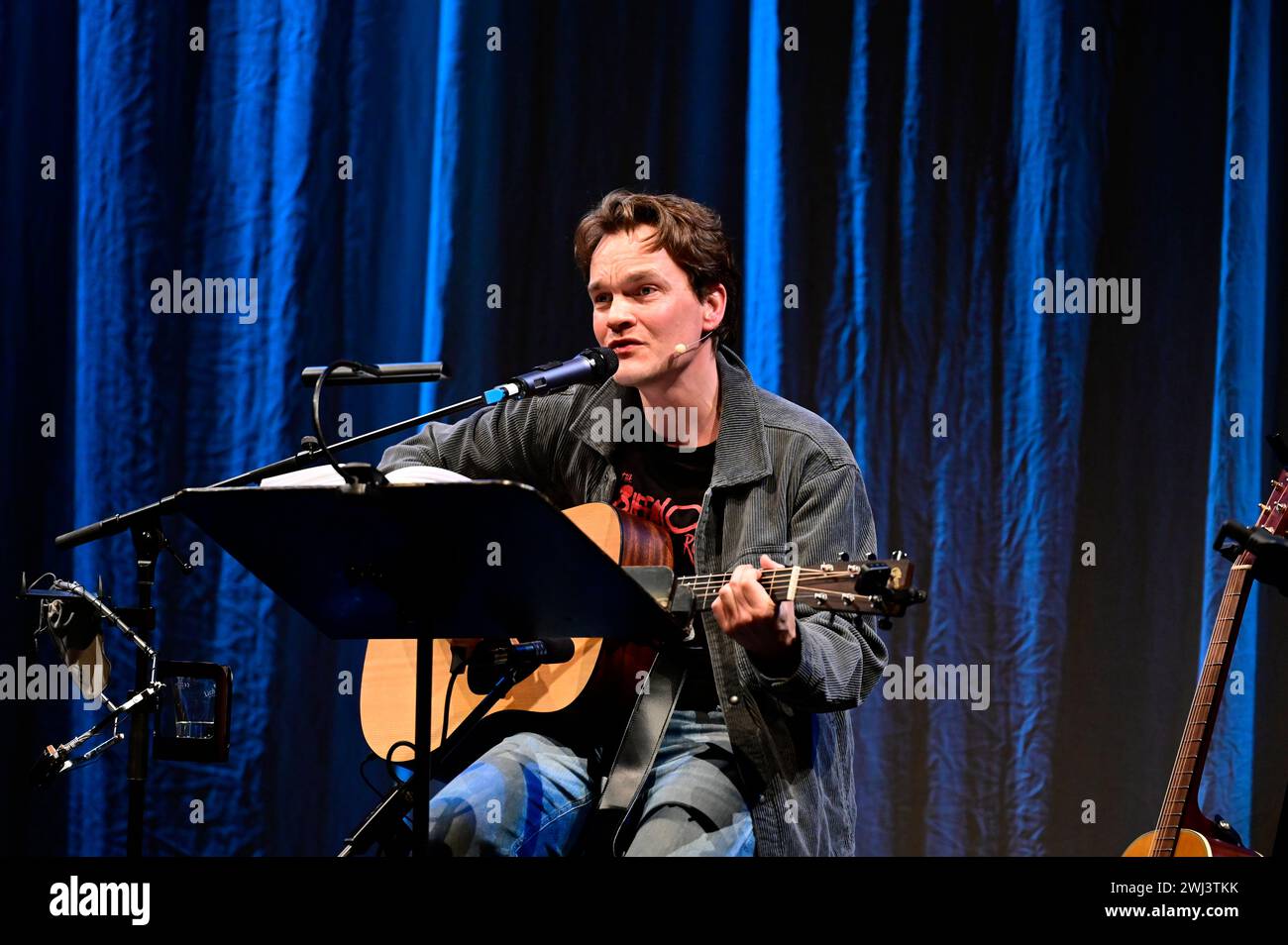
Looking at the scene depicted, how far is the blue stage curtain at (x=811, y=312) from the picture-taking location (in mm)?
3473

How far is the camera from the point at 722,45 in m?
3.55

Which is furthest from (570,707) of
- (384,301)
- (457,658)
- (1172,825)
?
(384,301)

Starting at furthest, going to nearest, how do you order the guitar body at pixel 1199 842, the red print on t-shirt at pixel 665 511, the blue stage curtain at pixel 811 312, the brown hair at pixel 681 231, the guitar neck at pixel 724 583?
the blue stage curtain at pixel 811 312
the brown hair at pixel 681 231
the red print on t-shirt at pixel 665 511
the guitar body at pixel 1199 842
the guitar neck at pixel 724 583

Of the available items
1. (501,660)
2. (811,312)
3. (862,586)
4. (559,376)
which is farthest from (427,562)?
(811,312)

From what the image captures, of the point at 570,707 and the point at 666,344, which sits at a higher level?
the point at 666,344

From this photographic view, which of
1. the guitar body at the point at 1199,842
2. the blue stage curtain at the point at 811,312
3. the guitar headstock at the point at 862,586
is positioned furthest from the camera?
the blue stage curtain at the point at 811,312

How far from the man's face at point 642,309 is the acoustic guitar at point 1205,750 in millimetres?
1281

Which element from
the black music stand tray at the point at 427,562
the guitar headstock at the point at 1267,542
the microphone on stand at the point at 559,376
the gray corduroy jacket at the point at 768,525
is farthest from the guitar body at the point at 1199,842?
the microphone on stand at the point at 559,376

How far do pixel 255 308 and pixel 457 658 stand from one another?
1542 millimetres

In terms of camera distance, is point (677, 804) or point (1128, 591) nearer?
point (677, 804)

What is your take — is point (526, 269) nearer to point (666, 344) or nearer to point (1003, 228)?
point (666, 344)

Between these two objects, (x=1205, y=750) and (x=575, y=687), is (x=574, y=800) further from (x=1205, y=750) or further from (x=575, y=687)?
(x=1205, y=750)

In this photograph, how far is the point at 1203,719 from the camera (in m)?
2.71

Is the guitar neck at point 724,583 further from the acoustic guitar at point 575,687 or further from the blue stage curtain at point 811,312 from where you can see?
the blue stage curtain at point 811,312
